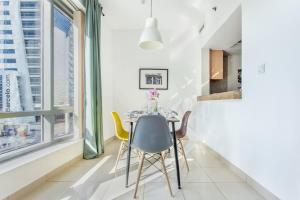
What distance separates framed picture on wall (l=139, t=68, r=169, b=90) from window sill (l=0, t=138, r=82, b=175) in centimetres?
270

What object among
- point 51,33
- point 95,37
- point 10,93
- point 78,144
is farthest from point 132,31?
point 10,93

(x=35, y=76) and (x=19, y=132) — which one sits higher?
(x=35, y=76)

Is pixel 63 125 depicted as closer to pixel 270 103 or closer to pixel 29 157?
pixel 29 157

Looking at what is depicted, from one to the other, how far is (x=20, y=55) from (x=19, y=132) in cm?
93

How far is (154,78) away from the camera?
5.09 m

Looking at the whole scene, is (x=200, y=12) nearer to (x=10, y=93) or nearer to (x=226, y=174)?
(x=226, y=174)

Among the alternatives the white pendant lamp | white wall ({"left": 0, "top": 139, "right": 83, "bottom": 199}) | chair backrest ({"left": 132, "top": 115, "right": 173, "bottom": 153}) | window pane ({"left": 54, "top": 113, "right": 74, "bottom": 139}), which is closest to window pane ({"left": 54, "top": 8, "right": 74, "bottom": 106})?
window pane ({"left": 54, "top": 113, "right": 74, "bottom": 139})

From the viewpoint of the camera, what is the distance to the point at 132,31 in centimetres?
515

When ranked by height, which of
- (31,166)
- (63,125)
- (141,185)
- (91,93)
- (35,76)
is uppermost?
(35,76)

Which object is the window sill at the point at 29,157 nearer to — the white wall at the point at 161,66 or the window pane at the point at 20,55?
the window pane at the point at 20,55

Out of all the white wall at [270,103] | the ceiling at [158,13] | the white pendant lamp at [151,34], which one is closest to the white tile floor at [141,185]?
the white wall at [270,103]

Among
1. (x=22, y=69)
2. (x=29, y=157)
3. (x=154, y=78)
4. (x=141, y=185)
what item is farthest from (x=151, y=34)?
(x=154, y=78)

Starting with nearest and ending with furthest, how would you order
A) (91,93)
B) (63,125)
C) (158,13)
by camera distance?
1. (63,125)
2. (91,93)
3. (158,13)

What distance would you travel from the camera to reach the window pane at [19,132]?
2.02 meters
